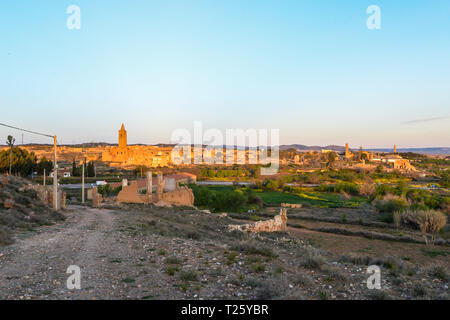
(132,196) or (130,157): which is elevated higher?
(130,157)

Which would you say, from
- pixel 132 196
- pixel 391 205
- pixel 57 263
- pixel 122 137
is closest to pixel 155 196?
pixel 132 196

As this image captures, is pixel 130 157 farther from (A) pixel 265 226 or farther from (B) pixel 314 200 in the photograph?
(A) pixel 265 226

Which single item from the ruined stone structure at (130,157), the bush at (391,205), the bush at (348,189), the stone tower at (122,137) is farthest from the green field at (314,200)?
the stone tower at (122,137)

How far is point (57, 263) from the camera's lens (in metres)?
6.17

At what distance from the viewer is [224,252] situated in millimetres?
7828

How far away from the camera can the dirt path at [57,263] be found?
4625 mm

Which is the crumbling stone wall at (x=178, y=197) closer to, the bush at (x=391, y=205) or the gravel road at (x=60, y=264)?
the gravel road at (x=60, y=264)

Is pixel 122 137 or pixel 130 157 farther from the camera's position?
pixel 122 137

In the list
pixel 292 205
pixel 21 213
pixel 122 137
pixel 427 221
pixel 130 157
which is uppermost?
pixel 122 137

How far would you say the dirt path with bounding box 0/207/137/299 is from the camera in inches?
182

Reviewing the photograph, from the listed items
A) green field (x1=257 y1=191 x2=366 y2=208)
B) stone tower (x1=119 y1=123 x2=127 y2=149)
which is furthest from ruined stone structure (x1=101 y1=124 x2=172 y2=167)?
green field (x1=257 y1=191 x2=366 y2=208)

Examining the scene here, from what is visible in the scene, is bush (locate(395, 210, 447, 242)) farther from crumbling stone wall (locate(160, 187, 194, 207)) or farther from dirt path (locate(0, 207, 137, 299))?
dirt path (locate(0, 207, 137, 299))
